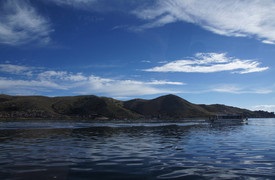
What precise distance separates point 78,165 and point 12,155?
1063 cm

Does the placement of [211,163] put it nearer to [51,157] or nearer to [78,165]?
[78,165]

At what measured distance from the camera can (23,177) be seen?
24203 mm

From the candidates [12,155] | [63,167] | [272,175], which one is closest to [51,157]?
[12,155]

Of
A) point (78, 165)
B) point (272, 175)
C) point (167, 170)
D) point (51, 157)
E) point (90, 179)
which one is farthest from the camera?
point (51, 157)

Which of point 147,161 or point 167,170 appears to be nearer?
point 167,170

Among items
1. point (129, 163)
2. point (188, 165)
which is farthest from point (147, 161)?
point (188, 165)

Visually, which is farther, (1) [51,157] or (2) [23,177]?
(1) [51,157]

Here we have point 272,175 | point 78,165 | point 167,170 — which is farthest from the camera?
point 78,165

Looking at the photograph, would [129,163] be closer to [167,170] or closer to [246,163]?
[167,170]

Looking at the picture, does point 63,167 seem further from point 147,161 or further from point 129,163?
point 147,161

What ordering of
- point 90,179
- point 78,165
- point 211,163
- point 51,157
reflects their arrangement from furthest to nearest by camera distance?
1. point 51,157
2. point 211,163
3. point 78,165
4. point 90,179

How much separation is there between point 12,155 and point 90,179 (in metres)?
16.4

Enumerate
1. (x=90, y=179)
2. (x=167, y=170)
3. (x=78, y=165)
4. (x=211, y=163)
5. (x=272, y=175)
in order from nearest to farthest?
(x=90, y=179) < (x=272, y=175) < (x=167, y=170) < (x=78, y=165) < (x=211, y=163)

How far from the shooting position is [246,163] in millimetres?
32281
